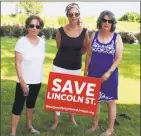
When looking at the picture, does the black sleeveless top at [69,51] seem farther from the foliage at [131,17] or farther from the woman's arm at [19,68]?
the foliage at [131,17]

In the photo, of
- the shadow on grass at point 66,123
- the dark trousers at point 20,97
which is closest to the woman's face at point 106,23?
the dark trousers at point 20,97

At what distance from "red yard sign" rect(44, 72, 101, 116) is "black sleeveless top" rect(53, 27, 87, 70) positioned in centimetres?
39

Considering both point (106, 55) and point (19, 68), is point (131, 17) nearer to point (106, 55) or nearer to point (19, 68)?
point (106, 55)

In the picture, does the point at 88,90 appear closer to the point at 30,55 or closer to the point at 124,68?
the point at 30,55

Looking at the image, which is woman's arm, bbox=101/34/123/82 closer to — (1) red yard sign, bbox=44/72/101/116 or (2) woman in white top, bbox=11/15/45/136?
(1) red yard sign, bbox=44/72/101/116

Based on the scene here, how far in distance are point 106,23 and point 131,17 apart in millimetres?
10229

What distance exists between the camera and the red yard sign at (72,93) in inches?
166

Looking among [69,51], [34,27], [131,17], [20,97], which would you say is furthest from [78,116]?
[131,17]

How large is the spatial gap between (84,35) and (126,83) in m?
5.00

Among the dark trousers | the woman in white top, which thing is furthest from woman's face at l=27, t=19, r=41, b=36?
the dark trousers

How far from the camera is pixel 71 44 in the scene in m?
4.48

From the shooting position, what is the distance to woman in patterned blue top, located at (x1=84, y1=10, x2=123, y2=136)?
14.3 ft

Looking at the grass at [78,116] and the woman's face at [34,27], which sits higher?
the woman's face at [34,27]

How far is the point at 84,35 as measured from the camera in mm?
4539
